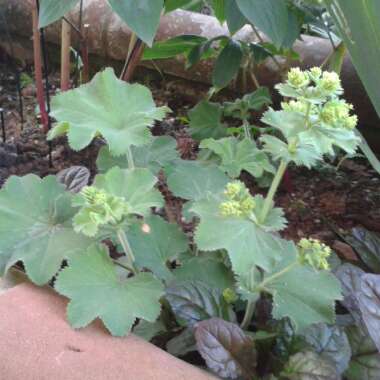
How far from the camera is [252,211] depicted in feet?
1.78

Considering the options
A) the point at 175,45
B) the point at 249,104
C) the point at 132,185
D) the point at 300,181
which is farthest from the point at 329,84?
the point at 300,181

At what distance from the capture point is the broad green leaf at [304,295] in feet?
1.83

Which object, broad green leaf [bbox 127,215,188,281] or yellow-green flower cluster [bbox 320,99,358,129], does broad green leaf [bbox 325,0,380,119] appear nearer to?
yellow-green flower cluster [bbox 320,99,358,129]

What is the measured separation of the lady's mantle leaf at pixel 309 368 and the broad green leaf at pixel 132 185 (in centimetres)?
22

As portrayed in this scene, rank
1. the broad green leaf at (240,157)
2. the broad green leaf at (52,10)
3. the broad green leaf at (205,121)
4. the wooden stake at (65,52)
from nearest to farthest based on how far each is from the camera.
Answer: the broad green leaf at (52,10) < the broad green leaf at (240,157) < the broad green leaf at (205,121) < the wooden stake at (65,52)

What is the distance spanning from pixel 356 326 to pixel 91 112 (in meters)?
0.40

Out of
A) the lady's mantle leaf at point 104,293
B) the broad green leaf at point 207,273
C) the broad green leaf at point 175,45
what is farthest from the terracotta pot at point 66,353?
the broad green leaf at point 175,45

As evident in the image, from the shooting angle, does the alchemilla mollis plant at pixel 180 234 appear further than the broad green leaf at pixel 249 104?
No

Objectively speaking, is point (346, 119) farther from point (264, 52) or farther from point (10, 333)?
point (264, 52)

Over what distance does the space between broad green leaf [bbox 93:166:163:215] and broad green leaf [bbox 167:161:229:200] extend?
0.10m

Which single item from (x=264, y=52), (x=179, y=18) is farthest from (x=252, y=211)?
(x=179, y=18)

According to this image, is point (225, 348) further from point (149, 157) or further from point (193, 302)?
point (149, 157)

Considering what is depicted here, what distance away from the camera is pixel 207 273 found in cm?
65

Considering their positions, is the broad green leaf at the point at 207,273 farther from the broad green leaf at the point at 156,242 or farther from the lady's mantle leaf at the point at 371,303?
the lady's mantle leaf at the point at 371,303
